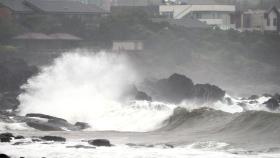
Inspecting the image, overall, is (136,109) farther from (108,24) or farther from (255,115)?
(108,24)

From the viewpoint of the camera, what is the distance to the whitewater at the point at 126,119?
26.2 meters

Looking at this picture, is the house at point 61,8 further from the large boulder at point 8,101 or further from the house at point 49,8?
the large boulder at point 8,101

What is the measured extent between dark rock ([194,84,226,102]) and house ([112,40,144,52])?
2434 centimetres

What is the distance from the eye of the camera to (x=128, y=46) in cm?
7019

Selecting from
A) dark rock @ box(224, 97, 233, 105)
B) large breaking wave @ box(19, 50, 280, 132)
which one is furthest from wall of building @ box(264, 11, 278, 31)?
dark rock @ box(224, 97, 233, 105)

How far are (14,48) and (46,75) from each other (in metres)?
16.3

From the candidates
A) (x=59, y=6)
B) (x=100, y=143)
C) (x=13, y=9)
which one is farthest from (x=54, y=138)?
(x=59, y=6)

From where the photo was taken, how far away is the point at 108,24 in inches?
2805

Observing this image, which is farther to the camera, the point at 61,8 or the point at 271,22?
the point at 271,22

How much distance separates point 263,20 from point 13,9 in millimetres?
25555

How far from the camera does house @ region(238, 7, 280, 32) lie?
3282 inches

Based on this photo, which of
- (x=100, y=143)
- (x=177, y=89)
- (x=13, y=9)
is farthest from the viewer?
(x=13, y=9)

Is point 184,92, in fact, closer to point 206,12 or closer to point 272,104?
point 272,104

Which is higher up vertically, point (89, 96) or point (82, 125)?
point (89, 96)
